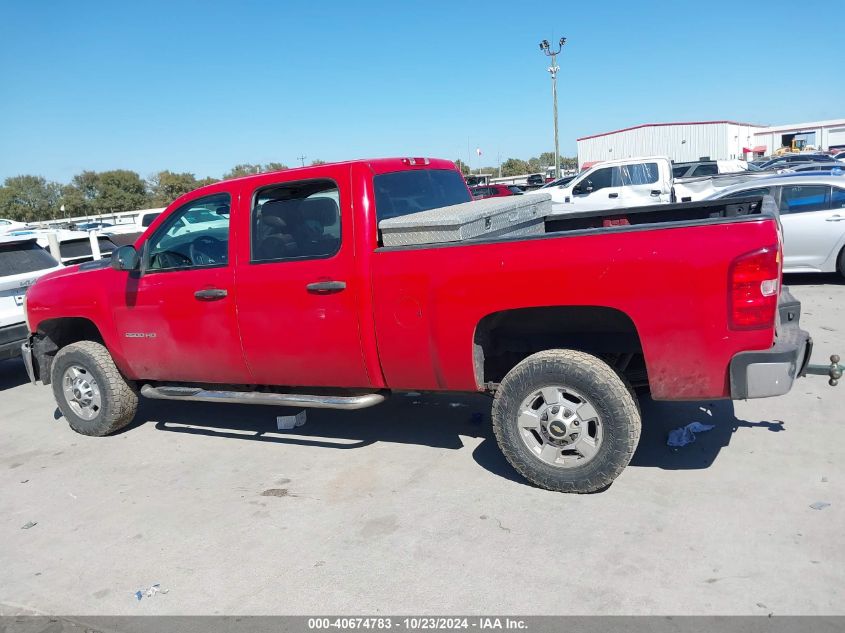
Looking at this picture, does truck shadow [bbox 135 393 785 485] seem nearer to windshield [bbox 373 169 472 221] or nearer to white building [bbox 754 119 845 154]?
windshield [bbox 373 169 472 221]

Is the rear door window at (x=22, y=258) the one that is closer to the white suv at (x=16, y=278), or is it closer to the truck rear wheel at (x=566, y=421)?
the white suv at (x=16, y=278)

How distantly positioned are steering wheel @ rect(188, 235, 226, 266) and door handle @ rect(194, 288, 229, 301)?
22cm

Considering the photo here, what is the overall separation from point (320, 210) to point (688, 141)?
187 feet

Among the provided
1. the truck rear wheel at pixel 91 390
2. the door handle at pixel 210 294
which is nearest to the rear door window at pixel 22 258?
the truck rear wheel at pixel 91 390

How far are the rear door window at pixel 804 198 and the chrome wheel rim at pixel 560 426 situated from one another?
24.6 ft

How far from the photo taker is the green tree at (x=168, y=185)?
2650 inches

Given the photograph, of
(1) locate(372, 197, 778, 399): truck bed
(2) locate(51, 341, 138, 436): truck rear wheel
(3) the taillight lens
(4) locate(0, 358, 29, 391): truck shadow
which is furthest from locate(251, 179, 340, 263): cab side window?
(4) locate(0, 358, 29, 391): truck shadow

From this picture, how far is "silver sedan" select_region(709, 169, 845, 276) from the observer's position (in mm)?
9617

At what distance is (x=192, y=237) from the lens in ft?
17.8

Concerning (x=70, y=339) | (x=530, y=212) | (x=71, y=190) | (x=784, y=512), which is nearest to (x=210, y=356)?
(x=70, y=339)

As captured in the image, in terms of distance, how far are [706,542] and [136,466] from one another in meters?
4.10

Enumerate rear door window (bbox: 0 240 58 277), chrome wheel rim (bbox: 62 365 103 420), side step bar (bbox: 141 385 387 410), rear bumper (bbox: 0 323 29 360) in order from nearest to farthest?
1. side step bar (bbox: 141 385 387 410)
2. chrome wheel rim (bbox: 62 365 103 420)
3. rear bumper (bbox: 0 323 29 360)
4. rear door window (bbox: 0 240 58 277)

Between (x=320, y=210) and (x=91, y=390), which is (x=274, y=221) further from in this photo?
(x=91, y=390)

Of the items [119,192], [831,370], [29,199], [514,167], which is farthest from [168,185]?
[831,370]
